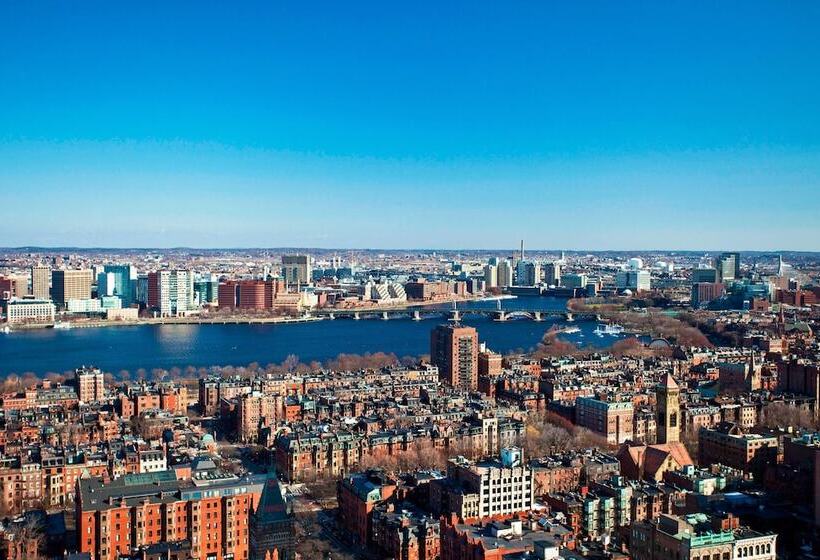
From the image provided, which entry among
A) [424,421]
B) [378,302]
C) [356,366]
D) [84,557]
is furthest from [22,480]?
[378,302]

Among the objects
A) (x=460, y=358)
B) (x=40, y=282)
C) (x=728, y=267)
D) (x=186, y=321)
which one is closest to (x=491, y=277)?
(x=728, y=267)

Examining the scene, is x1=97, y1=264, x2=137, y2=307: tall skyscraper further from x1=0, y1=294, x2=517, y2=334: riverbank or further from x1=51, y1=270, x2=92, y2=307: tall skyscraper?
x1=0, y1=294, x2=517, y2=334: riverbank

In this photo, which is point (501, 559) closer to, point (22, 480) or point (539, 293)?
point (22, 480)

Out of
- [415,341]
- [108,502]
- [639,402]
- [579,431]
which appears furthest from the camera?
[415,341]

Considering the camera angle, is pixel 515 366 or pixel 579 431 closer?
pixel 579 431

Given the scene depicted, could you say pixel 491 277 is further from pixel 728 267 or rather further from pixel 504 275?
pixel 728 267

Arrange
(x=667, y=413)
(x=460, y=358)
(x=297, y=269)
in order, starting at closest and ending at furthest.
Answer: (x=667, y=413)
(x=460, y=358)
(x=297, y=269)
